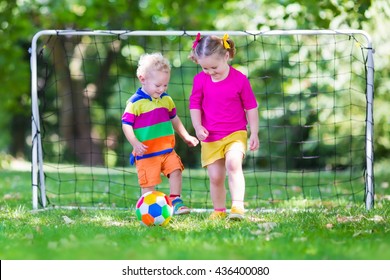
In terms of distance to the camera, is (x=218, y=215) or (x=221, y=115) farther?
(x=221, y=115)

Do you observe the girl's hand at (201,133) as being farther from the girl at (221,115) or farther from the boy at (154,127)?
the boy at (154,127)

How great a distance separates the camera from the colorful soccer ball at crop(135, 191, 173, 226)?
4.57 metres

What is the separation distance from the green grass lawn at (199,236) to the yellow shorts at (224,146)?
1.56ft

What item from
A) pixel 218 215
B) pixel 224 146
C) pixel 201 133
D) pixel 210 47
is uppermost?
pixel 210 47

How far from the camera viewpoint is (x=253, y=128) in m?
4.99

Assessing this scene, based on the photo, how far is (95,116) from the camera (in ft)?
72.8

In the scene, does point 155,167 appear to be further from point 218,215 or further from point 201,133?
point 218,215

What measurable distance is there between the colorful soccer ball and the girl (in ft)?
1.48

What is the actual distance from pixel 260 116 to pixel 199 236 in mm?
14202

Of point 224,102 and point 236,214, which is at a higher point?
point 224,102

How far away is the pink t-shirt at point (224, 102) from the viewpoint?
16.6 feet

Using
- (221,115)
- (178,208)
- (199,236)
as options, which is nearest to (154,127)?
(221,115)

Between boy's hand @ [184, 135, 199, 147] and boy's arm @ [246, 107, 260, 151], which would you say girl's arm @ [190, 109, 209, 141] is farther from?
boy's arm @ [246, 107, 260, 151]
